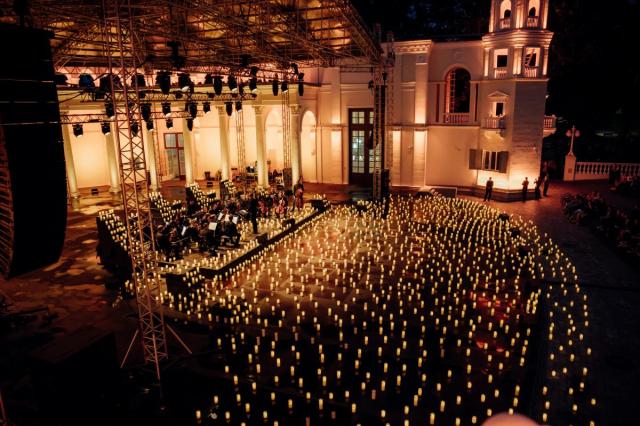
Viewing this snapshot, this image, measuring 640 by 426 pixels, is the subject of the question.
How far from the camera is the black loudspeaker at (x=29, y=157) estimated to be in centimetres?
334

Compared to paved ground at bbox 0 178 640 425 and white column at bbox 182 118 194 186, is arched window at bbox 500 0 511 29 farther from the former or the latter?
white column at bbox 182 118 194 186

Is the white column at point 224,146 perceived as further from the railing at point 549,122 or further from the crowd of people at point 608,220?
the railing at point 549,122

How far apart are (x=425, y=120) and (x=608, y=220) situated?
11.8m

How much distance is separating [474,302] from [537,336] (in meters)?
2.04

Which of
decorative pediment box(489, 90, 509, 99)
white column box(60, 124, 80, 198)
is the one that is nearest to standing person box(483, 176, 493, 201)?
decorative pediment box(489, 90, 509, 99)

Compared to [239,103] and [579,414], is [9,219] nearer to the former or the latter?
[579,414]

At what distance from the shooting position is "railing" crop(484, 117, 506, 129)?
81.8 ft

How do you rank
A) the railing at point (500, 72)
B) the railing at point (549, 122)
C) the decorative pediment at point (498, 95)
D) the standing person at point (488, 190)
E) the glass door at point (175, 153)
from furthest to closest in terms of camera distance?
the glass door at point (175, 153)
the railing at point (549, 122)
the decorative pediment at point (498, 95)
the railing at point (500, 72)
the standing person at point (488, 190)

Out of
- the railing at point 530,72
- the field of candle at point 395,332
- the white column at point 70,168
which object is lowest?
the field of candle at point 395,332

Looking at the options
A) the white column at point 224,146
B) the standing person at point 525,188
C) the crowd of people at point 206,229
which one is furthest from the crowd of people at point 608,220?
the white column at point 224,146

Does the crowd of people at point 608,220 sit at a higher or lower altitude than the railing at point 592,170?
lower

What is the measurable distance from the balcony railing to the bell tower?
1097 mm

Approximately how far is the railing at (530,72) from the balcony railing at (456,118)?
3789mm

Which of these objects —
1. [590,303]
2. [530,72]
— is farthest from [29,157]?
[530,72]
